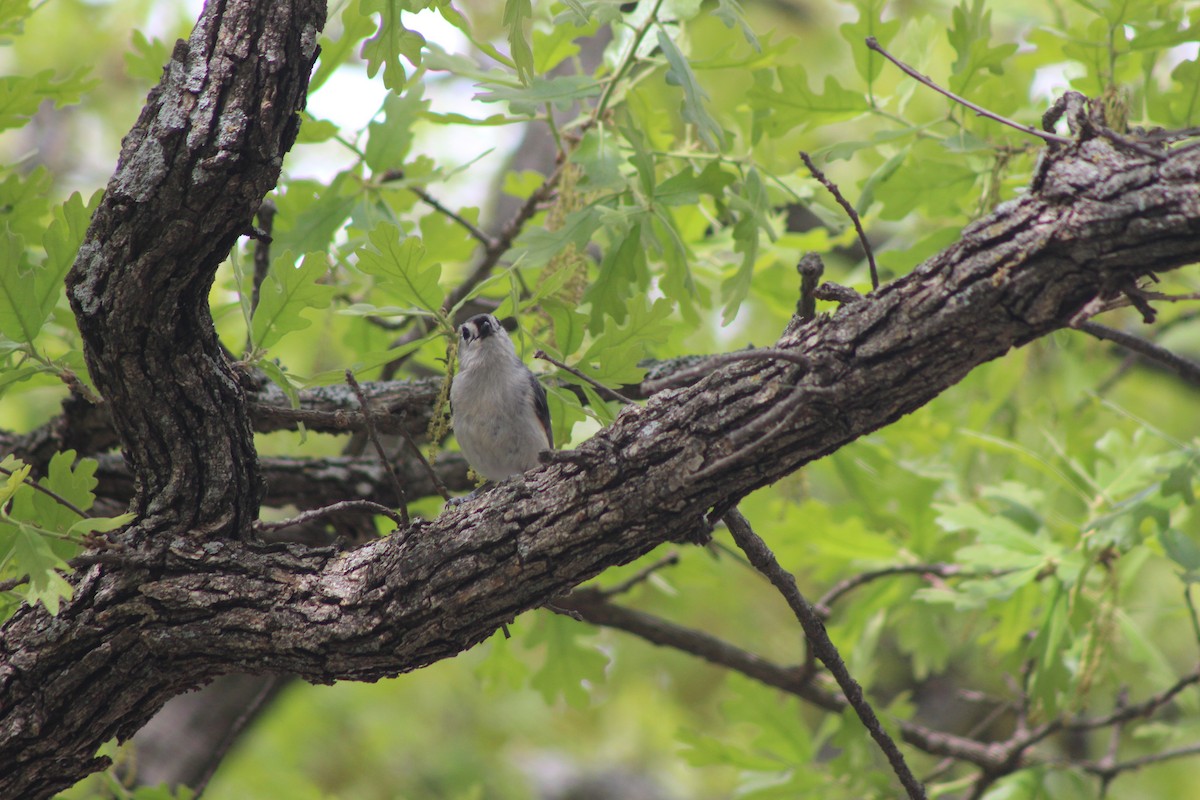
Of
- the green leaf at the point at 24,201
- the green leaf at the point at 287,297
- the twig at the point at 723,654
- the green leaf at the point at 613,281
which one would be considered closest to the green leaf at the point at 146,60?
the green leaf at the point at 24,201

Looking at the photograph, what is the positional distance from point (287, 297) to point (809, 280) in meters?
1.27

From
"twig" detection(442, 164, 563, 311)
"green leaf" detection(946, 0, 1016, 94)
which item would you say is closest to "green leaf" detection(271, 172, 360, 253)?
"twig" detection(442, 164, 563, 311)

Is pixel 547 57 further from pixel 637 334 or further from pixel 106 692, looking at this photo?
pixel 106 692

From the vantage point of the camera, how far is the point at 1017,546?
3.71 m

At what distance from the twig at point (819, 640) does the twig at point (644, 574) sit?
4.68 ft

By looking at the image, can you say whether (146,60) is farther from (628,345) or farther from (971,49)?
(971,49)

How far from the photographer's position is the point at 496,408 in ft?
11.7

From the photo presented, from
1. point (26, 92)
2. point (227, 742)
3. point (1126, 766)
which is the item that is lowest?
point (227, 742)

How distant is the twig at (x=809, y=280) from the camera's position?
2156 millimetres

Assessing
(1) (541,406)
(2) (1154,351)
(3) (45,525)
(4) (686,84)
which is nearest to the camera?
(3) (45,525)

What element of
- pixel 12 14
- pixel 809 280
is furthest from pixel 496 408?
pixel 12 14

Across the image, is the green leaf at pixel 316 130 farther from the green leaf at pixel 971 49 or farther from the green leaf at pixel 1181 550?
the green leaf at pixel 1181 550

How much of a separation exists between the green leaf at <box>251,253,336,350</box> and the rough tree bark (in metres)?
0.14

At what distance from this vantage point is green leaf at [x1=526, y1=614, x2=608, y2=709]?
421 cm
